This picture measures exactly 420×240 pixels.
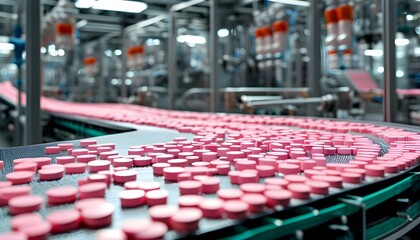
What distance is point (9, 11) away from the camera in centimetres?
600

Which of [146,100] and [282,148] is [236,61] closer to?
[146,100]

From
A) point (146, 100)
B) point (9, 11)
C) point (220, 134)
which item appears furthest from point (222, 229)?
point (9, 11)

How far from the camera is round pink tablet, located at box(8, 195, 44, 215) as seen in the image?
611 mm

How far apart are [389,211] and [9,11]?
22.1ft

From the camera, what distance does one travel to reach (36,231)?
19.4 inches

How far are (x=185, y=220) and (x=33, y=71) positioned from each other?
5.72ft

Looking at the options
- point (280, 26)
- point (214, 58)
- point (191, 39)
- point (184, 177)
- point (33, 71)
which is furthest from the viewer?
point (191, 39)

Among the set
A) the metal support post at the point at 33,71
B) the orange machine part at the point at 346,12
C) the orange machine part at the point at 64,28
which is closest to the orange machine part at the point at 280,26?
the orange machine part at the point at 346,12

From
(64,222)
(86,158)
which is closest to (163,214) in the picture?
(64,222)

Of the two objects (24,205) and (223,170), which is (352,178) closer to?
(223,170)

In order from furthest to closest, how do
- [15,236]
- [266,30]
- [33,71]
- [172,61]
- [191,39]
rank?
[191,39] < [172,61] < [266,30] < [33,71] < [15,236]

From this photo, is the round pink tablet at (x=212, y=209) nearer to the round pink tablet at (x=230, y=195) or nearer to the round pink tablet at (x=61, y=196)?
the round pink tablet at (x=230, y=195)

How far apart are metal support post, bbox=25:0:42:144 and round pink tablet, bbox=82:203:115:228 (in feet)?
5.19

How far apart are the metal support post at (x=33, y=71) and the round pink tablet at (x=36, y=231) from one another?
1.61m
